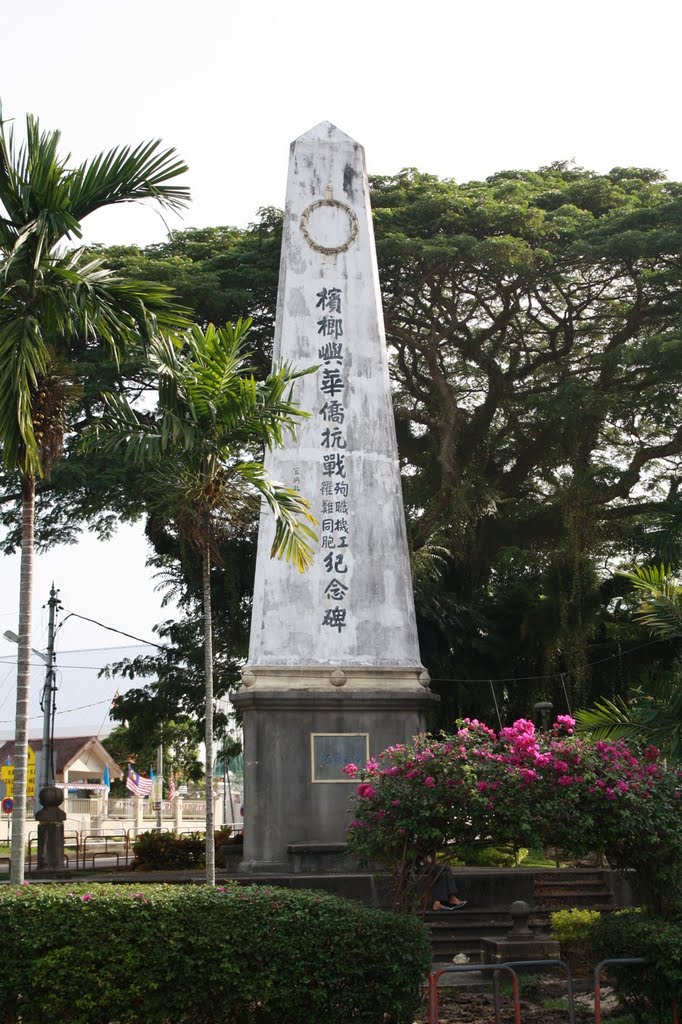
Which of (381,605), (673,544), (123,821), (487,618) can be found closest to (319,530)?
(381,605)

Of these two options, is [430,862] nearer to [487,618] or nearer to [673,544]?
[673,544]

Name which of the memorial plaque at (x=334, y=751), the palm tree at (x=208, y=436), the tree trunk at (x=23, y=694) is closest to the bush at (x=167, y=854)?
the memorial plaque at (x=334, y=751)

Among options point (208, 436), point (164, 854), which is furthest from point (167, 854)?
point (208, 436)

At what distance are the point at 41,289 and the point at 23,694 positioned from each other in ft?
10.8

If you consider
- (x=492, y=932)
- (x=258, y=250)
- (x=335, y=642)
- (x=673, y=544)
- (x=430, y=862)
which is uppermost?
(x=258, y=250)

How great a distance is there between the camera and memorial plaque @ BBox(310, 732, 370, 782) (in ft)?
52.0

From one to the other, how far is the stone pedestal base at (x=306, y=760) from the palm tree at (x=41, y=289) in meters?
6.42

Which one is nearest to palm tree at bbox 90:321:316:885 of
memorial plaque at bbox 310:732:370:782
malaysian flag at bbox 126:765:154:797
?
memorial plaque at bbox 310:732:370:782

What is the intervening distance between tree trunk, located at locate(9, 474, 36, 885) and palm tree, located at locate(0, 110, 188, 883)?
0.01m

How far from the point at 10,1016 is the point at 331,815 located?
25.3 ft

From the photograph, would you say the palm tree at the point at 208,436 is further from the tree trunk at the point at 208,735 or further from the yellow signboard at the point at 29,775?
the yellow signboard at the point at 29,775

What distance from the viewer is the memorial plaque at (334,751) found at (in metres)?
15.8

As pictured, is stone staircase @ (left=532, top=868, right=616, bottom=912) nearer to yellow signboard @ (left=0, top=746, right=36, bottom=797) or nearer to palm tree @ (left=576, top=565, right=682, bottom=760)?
palm tree @ (left=576, top=565, right=682, bottom=760)

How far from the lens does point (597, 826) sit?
956 centimetres
